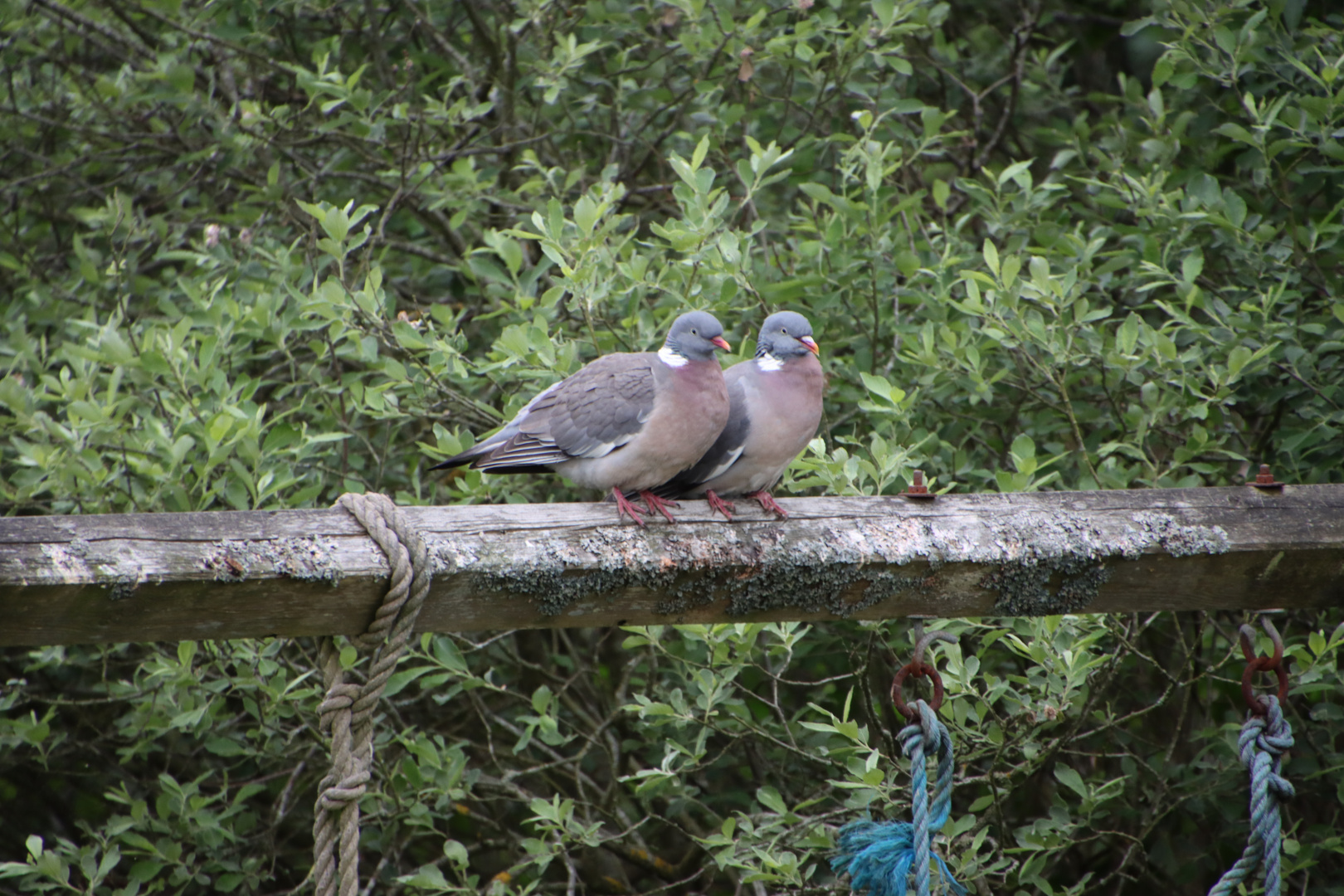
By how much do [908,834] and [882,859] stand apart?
0.21 ft

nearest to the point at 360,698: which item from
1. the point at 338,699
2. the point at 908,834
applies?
the point at 338,699

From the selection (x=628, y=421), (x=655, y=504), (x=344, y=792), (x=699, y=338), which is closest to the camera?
(x=344, y=792)

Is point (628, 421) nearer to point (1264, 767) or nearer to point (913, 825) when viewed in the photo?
point (913, 825)

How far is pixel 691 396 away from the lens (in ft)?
8.48

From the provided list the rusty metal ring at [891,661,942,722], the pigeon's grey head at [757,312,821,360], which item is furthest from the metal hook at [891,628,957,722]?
the pigeon's grey head at [757,312,821,360]

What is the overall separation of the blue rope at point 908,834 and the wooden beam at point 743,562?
0.81ft

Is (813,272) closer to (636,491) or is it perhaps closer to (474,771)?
(636,491)

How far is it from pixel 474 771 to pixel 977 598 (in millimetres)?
1964

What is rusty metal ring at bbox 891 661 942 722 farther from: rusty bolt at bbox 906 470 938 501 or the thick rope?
the thick rope

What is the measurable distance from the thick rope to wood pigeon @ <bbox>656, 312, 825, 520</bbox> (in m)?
1.05

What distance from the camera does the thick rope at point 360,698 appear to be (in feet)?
5.20

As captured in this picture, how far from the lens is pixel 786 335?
9.19 feet

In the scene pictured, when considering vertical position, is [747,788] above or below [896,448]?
below

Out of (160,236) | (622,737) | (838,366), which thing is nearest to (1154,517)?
(838,366)
